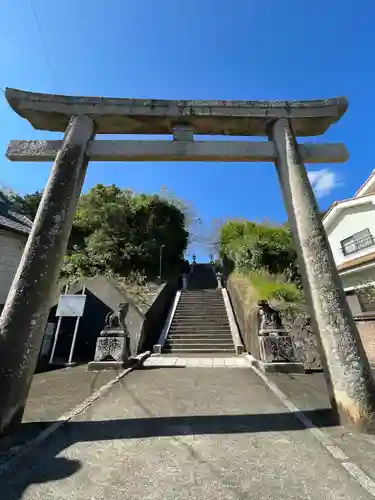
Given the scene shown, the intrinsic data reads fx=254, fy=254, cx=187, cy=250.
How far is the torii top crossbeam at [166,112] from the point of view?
4.75 meters

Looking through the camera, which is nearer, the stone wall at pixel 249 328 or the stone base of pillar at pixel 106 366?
the stone base of pillar at pixel 106 366

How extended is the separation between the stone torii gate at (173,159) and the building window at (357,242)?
40.9 ft

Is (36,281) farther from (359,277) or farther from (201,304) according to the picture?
(359,277)

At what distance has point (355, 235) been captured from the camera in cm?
1585

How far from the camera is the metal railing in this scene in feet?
48.3

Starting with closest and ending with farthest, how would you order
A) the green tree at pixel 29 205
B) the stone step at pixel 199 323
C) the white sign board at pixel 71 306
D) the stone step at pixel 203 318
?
the white sign board at pixel 71 306 → the stone step at pixel 199 323 → the stone step at pixel 203 318 → the green tree at pixel 29 205

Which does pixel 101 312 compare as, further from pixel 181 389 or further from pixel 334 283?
pixel 334 283

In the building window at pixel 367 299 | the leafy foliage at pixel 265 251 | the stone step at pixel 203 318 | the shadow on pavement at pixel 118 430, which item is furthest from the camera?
the leafy foliage at pixel 265 251

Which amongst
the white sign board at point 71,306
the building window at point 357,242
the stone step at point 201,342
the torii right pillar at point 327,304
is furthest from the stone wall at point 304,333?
the building window at point 357,242

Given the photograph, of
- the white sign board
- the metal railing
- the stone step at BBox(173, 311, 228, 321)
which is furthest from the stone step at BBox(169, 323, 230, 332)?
the metal railing

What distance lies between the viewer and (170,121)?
504 cm

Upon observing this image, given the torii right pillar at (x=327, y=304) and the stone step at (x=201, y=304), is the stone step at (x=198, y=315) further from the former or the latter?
the torii right pillar at (x=327, y=304)

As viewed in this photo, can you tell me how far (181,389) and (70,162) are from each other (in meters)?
4.81

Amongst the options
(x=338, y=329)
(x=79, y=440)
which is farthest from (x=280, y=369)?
(x=79, y=440)
